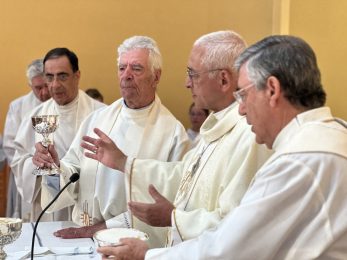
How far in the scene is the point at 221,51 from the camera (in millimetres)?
2475

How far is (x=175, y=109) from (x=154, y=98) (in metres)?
3.27

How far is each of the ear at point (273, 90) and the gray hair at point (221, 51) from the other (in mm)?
724

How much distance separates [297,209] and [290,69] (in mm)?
422

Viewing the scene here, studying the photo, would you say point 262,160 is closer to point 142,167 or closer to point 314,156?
point 314,156

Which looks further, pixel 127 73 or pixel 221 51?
pixel 127 73

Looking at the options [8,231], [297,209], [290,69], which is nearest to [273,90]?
[290,69]

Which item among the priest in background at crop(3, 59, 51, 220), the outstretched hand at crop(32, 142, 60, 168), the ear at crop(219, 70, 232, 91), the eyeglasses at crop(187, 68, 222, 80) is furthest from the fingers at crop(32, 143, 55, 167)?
the priest in background at crop(3, 59, 51, 220)

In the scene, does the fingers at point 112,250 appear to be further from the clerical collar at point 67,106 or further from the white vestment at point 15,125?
the white vestment at point 15,125

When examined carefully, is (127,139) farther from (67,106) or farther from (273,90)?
(273,90)

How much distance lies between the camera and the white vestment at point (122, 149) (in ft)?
10.3

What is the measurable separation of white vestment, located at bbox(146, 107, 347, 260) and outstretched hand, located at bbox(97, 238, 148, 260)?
1.14 feet

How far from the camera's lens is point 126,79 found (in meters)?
3.16

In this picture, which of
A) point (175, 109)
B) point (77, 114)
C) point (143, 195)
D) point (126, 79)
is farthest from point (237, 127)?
point (175, 109)

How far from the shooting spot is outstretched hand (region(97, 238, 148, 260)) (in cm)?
194
